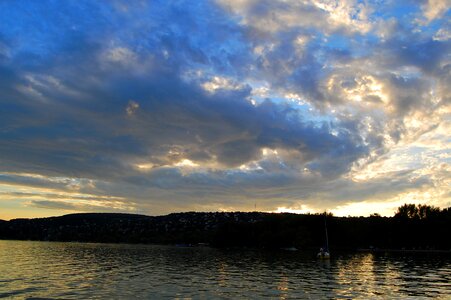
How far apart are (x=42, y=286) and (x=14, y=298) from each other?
11954 millimetres

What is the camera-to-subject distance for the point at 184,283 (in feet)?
202

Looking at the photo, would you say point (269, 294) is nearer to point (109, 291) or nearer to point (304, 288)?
point (304, 288)

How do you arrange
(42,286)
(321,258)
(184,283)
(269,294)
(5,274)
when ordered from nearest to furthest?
(269,294) → (42,286) → (184,283) → (5,274) → (321,258)

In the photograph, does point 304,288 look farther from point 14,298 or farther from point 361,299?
point 14,298

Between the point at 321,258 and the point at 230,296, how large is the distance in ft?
304

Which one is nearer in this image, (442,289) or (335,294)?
(335,294)

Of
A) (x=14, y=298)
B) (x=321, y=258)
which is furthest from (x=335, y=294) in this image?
(x=321, y=258)

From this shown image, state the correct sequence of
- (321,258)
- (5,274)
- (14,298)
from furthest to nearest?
(321,258) < (5,274) < (14,298)

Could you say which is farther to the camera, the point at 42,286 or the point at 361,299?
the point at 42,286

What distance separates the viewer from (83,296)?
4819cm

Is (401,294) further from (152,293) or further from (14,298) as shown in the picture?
(14,298)

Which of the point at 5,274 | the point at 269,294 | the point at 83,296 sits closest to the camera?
the point at 83,296

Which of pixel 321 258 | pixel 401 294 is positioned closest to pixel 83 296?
pixel 401 294

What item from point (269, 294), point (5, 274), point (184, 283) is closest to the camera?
point (269, 294)
